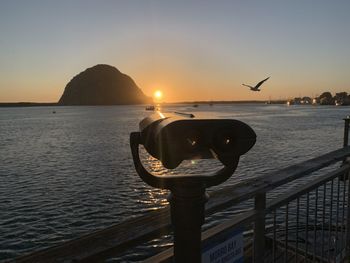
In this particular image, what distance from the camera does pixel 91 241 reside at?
1.73 m

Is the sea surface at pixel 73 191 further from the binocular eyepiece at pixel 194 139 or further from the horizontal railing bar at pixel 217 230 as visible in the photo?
the binocular eyepiece at pixel 194 139

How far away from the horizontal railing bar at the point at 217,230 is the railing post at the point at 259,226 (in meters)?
0.07

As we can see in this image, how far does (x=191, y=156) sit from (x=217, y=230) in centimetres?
99

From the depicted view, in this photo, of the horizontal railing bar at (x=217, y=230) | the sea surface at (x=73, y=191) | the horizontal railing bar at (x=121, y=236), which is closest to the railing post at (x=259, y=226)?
the horizontal railing bar at (x=217, y=230)

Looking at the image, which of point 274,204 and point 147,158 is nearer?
point 274,204

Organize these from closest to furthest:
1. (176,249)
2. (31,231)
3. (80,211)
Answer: (176,249) < (31,231) < (80,211)

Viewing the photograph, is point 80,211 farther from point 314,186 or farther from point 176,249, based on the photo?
point 176,249

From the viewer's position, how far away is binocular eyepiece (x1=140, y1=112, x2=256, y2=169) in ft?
5.24

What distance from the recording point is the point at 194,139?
165 centimetres

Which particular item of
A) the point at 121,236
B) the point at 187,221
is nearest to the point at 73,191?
the point at 121,236

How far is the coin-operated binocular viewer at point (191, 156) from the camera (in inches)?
64.1

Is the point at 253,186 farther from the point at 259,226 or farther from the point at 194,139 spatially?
the point at 194,139

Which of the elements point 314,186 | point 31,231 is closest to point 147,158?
point 31,231

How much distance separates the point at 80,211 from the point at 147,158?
71.8 ft
